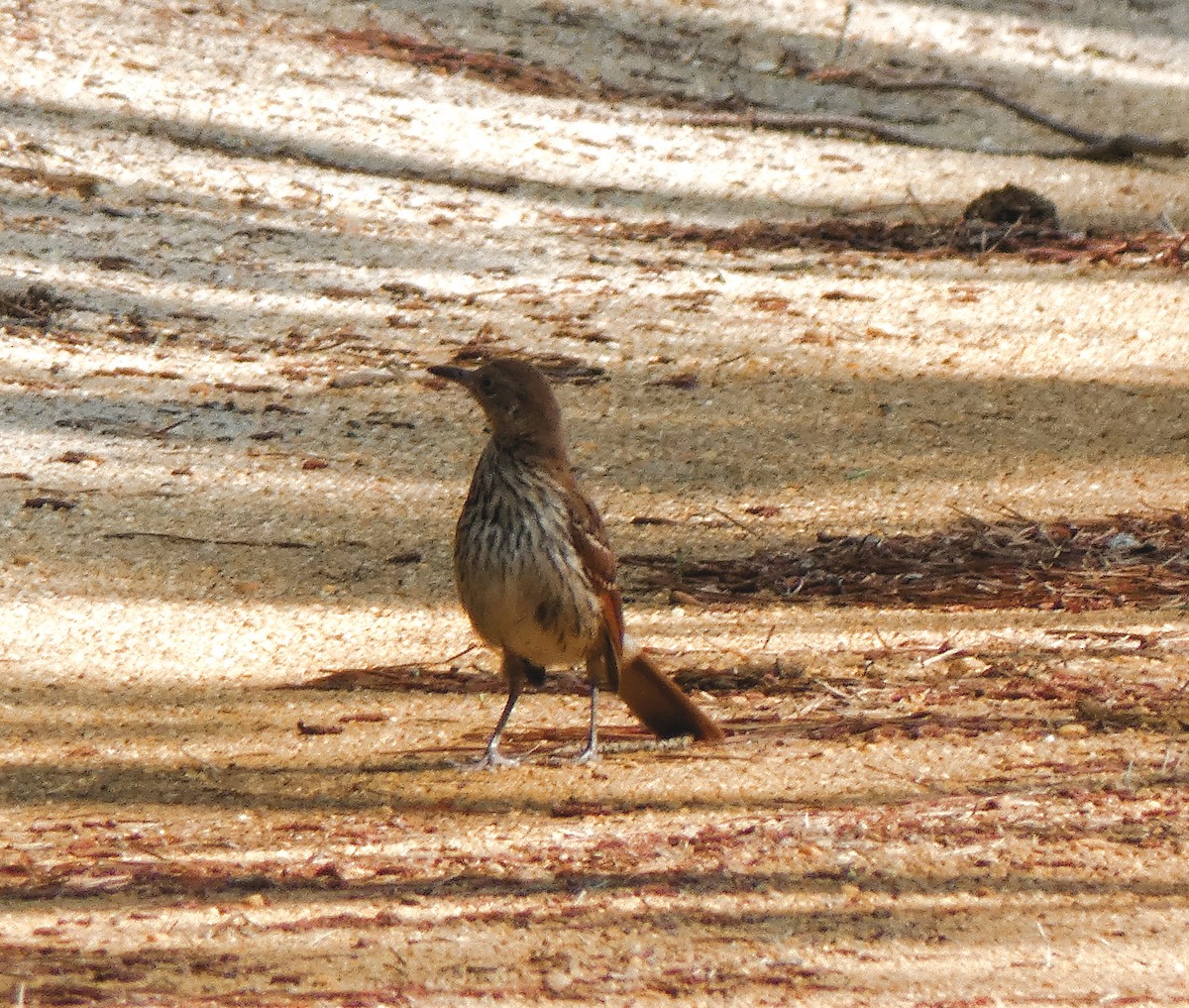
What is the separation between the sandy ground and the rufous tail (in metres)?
0.08

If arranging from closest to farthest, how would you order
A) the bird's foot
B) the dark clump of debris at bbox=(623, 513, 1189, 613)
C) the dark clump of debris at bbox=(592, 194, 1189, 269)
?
the bird's foot, the dark clump of debris at bbox=(623, 513, 1189, 613), the dark clump of debris at bbox=(592, 194, 1189, 269)

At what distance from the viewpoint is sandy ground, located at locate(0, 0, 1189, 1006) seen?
3967 mm

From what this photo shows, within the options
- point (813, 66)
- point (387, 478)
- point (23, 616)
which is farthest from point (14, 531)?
point (813, 66)

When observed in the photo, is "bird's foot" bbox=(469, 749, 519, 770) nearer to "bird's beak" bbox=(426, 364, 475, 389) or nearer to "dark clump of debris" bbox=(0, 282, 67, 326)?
"bird's beak" bbox=(426, 364, 475, 389)

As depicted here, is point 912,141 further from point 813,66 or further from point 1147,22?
point 1147,22

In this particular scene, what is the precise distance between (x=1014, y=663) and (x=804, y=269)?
14.0ft

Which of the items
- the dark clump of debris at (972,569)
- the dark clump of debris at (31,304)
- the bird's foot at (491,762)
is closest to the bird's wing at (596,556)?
the bird's foot at (491,762)

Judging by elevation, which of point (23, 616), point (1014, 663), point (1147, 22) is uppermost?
point (1147, 22)

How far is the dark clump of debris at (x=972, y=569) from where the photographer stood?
6195 mm

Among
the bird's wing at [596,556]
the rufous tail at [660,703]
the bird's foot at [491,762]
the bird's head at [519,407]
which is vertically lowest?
the bird's foot at [491,762]

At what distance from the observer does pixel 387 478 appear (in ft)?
23.7

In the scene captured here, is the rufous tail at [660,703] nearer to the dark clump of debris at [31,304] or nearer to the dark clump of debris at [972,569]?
the dark clump of debris at [972,569]

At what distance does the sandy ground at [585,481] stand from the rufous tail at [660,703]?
8 cm

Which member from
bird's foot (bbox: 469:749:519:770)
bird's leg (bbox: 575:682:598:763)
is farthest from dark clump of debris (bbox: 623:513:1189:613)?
bird's foot (bbox: 469:749:519:770)
